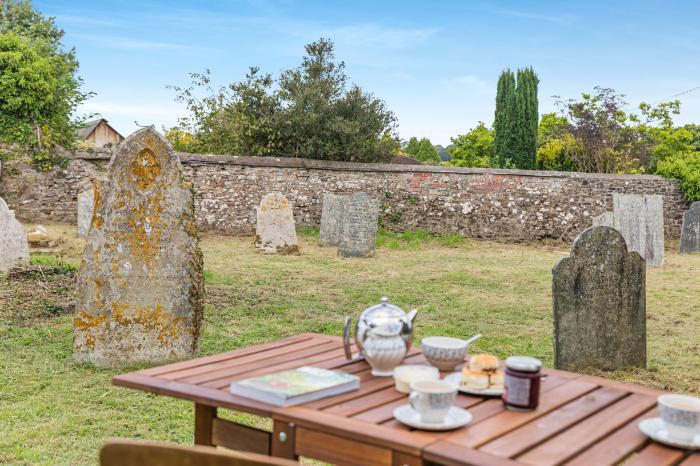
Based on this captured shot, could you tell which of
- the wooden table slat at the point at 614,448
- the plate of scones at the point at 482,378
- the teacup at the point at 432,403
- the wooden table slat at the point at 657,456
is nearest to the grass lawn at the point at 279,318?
the plate of scones at the point at 482,378

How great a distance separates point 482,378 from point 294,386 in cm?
66

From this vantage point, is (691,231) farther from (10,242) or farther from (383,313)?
(383,313)

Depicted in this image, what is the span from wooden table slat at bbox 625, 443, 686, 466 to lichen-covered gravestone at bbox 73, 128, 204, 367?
4.17 meters

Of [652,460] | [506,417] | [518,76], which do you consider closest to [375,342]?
[506,417]

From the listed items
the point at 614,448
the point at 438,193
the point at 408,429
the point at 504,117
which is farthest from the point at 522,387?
the point at 504,117

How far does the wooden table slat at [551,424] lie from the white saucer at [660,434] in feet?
0.63

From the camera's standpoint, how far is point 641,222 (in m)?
12.7

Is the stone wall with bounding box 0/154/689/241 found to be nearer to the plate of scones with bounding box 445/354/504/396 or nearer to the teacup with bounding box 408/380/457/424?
the plate of scones with bounding box 445/354/504/396

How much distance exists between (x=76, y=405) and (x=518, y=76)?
81.2 feet

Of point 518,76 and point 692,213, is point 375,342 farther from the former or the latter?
point 518,76

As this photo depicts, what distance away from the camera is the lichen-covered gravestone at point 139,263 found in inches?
212

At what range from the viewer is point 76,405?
15.3 feet

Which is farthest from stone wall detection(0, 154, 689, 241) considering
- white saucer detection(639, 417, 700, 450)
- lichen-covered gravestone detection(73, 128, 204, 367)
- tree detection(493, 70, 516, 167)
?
white saucer detection(639, 417, 700, 450)

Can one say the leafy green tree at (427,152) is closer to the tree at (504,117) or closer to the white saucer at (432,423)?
the tree at (504,117)
